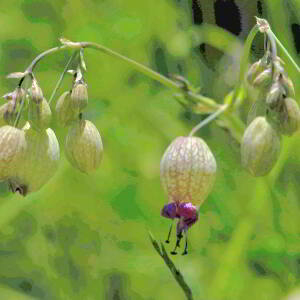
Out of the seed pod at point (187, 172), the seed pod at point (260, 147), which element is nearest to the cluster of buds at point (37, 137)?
the seed pod at point (187, 172)

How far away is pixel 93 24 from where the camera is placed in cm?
303

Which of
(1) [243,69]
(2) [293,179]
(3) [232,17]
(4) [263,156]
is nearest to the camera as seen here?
(4) [263,156]

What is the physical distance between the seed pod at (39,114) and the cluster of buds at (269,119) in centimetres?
44

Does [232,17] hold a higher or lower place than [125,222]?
higher

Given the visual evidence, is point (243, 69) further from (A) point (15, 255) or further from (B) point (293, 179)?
(A) point (15, 255)

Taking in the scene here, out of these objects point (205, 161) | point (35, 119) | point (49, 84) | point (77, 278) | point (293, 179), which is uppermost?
point (35, 119)

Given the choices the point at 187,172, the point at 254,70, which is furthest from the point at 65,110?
the point at 254,70

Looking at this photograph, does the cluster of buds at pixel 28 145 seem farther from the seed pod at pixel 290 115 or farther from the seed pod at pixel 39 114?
the seed pod at pixel 290 115

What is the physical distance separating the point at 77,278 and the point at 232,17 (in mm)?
1131

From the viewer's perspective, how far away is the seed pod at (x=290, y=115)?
1.54 metres

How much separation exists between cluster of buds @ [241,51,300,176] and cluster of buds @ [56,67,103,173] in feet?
1.19

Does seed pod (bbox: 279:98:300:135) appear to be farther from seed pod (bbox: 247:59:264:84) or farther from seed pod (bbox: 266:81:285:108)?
seed pod (bbox: 247:59:264:84)

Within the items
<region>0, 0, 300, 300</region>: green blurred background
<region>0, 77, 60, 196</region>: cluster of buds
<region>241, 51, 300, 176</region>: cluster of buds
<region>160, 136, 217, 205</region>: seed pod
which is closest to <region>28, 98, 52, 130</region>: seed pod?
<region>0, 77, 60, 196</region>: cluster of buds

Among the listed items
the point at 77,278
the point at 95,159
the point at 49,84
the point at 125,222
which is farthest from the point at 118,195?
the point at 95,159
